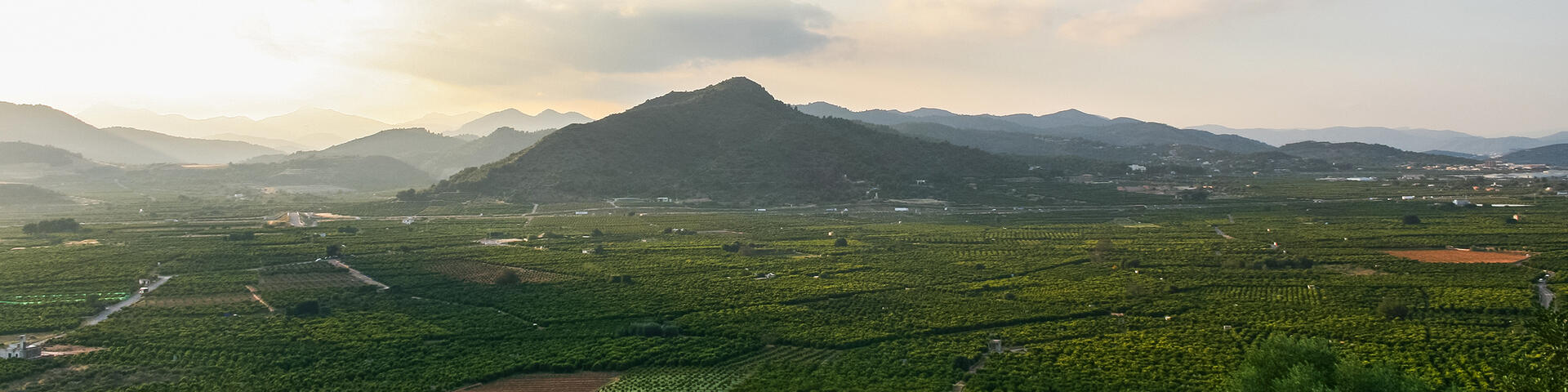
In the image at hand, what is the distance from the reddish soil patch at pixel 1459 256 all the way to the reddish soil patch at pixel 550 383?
77.3 metres

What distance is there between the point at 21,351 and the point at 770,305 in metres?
44.1

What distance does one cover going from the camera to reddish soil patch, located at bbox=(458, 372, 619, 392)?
38188mm

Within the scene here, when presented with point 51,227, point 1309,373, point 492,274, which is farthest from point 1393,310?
point 51,227

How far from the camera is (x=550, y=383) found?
39156 mm

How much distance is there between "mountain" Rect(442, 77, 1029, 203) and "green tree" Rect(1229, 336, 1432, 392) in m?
120

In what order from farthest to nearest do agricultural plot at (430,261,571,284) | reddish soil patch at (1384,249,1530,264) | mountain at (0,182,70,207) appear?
A: 1. mountain at (0,182,70,207)
2. reddish soil patch at (1384,249,1530,264)
3. agricultural plot at (430,261,571,284)

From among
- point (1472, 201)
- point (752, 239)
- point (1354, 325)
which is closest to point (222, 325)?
point (752, 239)

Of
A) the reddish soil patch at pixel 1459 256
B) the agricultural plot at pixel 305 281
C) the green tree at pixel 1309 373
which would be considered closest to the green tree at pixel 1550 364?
the green tree at pixel 1309 373

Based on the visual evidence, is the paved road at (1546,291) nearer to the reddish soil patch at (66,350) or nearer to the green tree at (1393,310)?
the green tree at (1393,310)

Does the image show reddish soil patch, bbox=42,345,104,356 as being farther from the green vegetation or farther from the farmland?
the green vegetation

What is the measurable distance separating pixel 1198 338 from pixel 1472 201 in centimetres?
11783

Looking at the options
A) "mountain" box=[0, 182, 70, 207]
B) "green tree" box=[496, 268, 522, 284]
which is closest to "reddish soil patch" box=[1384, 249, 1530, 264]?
"green tree" box=[496, 268, 522, 284]

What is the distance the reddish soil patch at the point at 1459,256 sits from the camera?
232ft

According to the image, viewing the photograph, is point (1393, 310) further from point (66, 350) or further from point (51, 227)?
point (51, 227)
